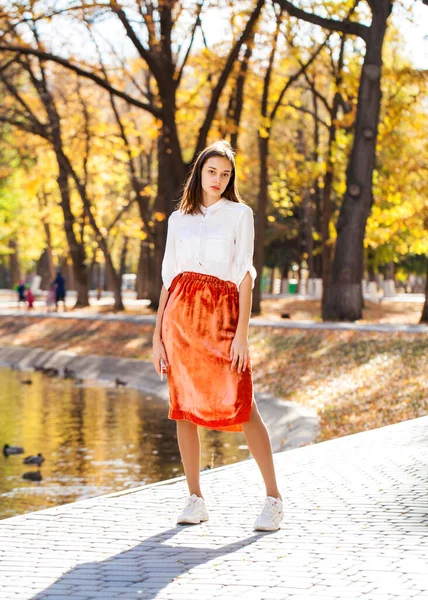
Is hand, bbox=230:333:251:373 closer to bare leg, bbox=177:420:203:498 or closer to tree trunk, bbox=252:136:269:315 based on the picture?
bare leg, bbox=177:420:203:498

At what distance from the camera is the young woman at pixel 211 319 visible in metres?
6.54

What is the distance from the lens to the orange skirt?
21.4 feet

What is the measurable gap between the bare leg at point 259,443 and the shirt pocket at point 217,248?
864 mm

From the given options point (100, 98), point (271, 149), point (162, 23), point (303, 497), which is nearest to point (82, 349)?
point (162, 23)

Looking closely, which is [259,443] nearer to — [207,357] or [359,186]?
[207,357]

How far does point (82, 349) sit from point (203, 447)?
51.6 ft

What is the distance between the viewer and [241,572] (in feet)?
18.2

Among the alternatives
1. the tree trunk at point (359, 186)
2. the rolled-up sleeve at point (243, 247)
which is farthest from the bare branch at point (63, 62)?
the rolled-up sleeve at point (243, 247)

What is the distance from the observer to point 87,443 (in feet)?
50.8

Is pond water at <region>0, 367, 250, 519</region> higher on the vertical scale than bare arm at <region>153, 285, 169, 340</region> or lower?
lower

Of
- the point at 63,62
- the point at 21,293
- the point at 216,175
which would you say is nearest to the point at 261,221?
the point at 63,62

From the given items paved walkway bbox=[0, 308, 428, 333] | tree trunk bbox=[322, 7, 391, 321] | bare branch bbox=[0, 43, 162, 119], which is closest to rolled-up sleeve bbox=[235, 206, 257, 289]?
paved walkway bbox=[0, 308, 428, 333]

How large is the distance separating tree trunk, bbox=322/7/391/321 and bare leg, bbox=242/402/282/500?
17791 mm

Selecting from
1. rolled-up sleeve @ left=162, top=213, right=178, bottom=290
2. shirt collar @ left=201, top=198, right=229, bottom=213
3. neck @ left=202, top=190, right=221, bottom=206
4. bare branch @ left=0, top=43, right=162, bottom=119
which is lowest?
rolled-up sleeve @ left=162, top=213, right=178, bottom=290
